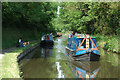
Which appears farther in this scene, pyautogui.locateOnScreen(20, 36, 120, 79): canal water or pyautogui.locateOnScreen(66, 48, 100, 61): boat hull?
pyautogui.locateOnScreen(66, 48, 100, 61): boat hull

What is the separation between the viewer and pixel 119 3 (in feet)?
62.3

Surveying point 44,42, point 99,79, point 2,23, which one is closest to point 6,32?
point 2,23

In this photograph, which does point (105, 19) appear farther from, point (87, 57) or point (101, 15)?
point (87, 57)

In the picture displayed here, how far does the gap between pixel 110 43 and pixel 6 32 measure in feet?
47.1

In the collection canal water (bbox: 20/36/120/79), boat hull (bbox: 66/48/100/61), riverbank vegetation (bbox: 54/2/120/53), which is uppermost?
riverbank vegetation (bbox: 54/2/120/53)

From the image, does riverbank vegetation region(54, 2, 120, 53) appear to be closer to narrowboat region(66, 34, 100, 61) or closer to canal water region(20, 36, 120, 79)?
narrowboat region(66, 34, 100, 61)

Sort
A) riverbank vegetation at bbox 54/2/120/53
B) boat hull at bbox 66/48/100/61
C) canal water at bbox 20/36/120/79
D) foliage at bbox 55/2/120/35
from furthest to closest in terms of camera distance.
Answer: foliage at bbox 55/2/120/35 → riverbank vegetation at bbox 54/2/120/53 → boat hull at bbox 66/48/100/61 → canal water at bbox 20/36/120/79

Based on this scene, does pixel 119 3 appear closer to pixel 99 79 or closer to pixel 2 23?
pixel 99 79

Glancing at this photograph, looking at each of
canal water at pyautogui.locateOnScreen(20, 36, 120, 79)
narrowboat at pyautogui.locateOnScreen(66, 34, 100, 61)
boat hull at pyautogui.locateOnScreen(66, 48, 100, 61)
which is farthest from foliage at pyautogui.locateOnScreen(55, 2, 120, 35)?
canal water at pyautogui.locateOnScreen(20, 36, 120, 79)

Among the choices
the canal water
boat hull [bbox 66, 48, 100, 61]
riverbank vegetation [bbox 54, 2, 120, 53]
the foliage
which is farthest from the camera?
the foliage

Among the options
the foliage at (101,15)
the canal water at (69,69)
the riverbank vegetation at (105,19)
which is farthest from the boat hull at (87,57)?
the foliage at (101,15)

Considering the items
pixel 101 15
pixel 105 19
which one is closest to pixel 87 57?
pixel 101 15

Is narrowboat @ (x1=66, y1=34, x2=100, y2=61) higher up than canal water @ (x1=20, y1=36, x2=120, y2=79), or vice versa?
narrowboat @ (x1=66, y1=34, x2=100, y2=61)

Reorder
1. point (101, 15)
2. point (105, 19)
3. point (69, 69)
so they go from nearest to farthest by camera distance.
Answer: point (69, 69) → point (101, 15) → point (105, 19)
